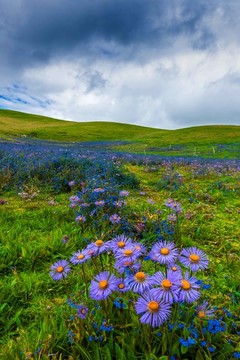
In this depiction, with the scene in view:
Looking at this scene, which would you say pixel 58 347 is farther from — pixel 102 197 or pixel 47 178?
pixel 47 178

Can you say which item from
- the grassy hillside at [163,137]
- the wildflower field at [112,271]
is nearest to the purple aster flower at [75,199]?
the wildflower field at [112,271]

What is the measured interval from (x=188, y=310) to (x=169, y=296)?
57 cm

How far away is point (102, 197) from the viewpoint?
5.33 metres

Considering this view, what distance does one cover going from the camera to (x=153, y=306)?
4.60 ft

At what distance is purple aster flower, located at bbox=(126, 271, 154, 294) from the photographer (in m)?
1.53

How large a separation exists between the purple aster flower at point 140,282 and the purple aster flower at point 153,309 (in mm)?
77

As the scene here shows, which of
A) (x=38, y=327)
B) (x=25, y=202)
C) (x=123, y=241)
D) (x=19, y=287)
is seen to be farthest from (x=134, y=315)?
(x=25, y=202)

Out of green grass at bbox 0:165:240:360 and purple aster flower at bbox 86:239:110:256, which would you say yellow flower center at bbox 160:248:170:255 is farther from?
green grass at bbox 0:165:240:360

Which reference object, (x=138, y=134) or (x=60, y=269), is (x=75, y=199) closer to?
(x=60, y=269)

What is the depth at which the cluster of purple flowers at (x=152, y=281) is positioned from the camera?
4.65 feet

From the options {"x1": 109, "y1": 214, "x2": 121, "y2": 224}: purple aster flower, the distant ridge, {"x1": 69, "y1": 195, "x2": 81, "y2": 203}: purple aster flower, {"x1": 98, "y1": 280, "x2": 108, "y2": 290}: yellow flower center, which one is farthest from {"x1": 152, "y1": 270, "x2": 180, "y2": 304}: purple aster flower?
the distant ridge

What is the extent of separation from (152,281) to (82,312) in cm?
73

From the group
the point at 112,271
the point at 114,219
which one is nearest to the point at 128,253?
the point at 112,271

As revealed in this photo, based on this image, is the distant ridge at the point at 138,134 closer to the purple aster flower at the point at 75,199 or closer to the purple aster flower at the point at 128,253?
the purple aster flower at the point at 75,199
